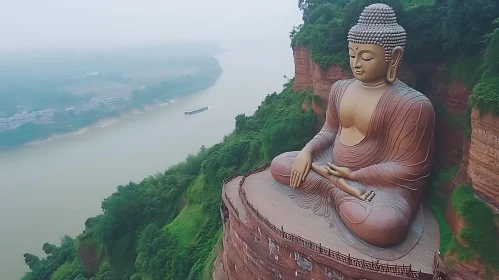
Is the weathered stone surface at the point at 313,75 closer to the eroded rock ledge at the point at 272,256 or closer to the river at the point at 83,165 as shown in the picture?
the eroded rock ledge at the point at 272,256

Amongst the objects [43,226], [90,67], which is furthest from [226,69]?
[43,226]

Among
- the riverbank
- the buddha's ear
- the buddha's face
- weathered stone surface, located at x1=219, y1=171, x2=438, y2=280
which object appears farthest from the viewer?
the riverbank

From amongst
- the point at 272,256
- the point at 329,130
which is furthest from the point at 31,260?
the point at 329,130

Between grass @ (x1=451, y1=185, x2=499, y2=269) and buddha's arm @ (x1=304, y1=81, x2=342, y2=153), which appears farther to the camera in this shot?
buddha's arm @ (x1=304, y1=81, x2=342, y2=153)

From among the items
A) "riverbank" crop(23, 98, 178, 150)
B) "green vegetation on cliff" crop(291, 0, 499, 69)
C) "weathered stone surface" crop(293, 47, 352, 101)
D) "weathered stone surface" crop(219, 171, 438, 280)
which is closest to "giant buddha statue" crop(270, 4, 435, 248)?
"weathered stone surface" crop(219, 171, 438, 280)

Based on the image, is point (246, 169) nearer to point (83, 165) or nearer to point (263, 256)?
point (263, 256)

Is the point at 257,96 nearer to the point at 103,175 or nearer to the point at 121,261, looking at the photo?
the point at 103,175

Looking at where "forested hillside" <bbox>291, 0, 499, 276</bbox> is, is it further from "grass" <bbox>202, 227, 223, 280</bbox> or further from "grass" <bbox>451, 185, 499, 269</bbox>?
"grass" <bbox>202, 227, 223, 280</bbox>

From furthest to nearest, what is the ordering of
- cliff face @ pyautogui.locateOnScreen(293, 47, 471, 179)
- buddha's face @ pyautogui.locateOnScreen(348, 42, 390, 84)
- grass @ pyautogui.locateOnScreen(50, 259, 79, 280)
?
grass @ pyautogui.locateOnScreen(50, 259, 79, 280) < cliff face @ pyautogui.locateOnScreen(293, 47, 471, 179) < buddha's face @ pyautogui.locateOnScreen(348, 42, 390, 84)
